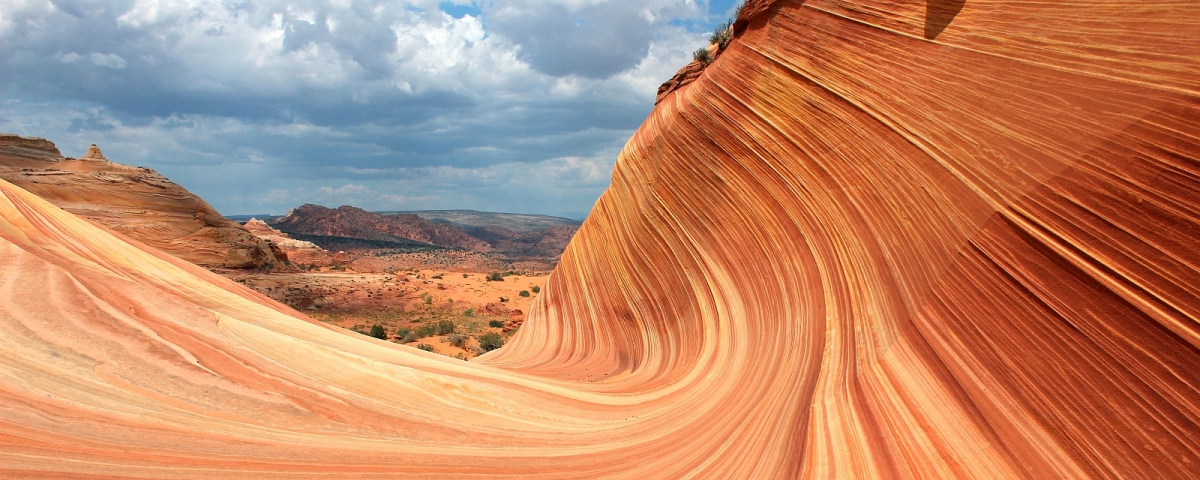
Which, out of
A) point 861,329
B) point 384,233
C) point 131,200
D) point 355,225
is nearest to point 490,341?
point 861,329

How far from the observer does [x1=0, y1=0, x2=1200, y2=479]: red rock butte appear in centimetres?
215

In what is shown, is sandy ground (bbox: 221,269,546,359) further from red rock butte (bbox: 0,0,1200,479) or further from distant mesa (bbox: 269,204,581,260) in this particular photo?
distant mesa (bbox: 269,204,581,260)

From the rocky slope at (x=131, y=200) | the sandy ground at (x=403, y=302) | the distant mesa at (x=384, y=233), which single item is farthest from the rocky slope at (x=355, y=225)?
the sandy ground at (x=403, y=302)

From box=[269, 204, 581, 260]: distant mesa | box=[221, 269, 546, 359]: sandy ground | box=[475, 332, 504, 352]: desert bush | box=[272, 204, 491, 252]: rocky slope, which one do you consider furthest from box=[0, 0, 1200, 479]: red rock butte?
box=[272, 204, 491, 252]: rocky slope

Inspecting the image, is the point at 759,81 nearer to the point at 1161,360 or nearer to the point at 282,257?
the point at 1161,360

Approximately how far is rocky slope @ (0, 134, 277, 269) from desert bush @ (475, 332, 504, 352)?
1432 centimetres

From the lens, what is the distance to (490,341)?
14.9 meters

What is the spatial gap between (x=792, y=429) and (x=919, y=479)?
2.79 ft

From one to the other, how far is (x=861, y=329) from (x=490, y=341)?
12.4 m

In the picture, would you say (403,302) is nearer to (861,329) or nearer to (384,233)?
(861,329)

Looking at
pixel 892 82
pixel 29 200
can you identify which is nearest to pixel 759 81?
pixel 892 82

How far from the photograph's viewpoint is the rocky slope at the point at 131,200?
21219mm

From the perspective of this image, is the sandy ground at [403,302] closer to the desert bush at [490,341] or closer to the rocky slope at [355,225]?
the desert bush at [490,341]

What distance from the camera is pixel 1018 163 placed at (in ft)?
9.71
